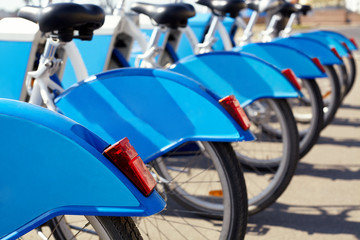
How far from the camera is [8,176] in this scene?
63.7 inches

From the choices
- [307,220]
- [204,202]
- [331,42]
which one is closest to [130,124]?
[204,202]

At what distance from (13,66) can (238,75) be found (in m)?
1.24

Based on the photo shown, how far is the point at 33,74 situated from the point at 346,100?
237 inches

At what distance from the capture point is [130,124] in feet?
8.49

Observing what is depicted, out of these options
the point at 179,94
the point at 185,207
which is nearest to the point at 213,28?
the point at 185,207

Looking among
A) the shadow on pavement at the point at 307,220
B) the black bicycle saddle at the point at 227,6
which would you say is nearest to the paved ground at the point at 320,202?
the shadow on pavement at the point at 307,220

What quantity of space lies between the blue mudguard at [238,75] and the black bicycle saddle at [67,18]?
103 cm

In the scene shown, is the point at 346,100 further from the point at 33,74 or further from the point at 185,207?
the point at 33,74

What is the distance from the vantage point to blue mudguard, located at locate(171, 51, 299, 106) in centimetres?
343

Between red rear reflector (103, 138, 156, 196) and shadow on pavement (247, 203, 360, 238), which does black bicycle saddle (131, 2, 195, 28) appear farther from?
red rear reflector (103, 138, 156, 196)

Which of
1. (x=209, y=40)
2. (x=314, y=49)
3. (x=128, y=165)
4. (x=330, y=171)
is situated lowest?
(x=330, y=171)

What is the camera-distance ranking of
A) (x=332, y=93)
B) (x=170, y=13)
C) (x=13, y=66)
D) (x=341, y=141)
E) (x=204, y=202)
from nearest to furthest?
(x=13, y=66), (x=170, y=13), (x=204, y=202), (x=332, y=93), (x=341, y=141)

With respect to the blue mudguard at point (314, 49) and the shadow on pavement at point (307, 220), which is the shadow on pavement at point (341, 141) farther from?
the shadow on pavement at point (307, 220)

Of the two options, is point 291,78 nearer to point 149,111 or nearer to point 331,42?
point 149,111
